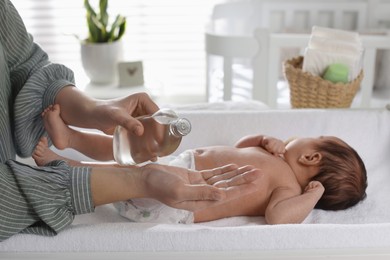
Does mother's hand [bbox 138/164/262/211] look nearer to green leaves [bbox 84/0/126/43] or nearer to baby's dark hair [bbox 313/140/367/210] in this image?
baby's dark hair [bbox 313/140/367/210]

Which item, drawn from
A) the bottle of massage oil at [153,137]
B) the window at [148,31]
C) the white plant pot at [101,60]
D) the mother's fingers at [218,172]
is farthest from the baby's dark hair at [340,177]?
the window at [148,31]

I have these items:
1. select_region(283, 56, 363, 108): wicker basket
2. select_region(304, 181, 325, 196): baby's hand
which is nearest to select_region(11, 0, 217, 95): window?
select_region(283, 56, 363, 108): wicker basket

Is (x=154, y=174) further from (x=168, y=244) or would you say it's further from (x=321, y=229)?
(x=321, y=229)

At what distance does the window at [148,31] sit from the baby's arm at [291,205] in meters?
1.66

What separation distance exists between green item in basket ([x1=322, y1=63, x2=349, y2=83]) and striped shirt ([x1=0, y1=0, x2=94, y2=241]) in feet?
2.62

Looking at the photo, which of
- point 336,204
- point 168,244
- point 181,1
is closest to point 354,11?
point 181,1

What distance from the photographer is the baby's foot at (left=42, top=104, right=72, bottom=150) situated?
1.24m

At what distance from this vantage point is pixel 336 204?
1.41 m

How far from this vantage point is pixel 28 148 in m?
1.29

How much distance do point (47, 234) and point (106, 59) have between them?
1.61 meters

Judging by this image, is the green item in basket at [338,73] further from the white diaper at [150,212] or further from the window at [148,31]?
the window at [148,31]

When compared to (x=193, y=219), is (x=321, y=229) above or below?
above

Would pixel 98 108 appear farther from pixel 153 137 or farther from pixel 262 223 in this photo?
pixel 262 223

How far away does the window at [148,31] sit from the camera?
296 cm
